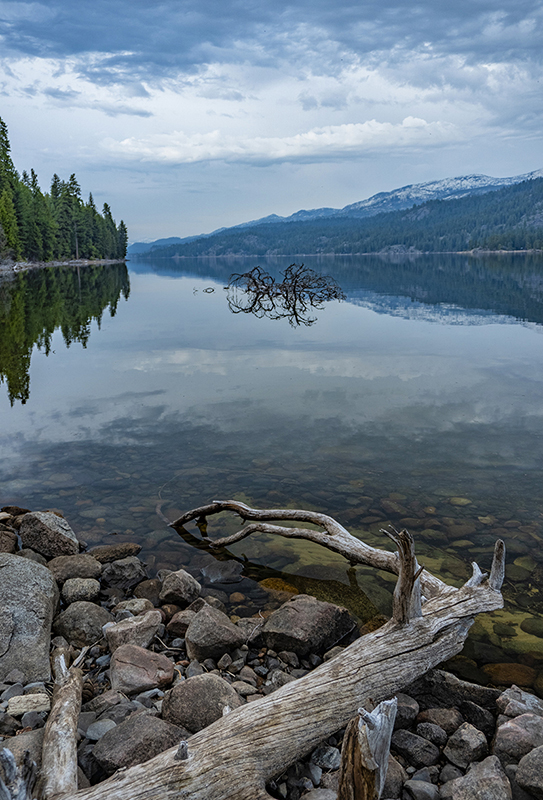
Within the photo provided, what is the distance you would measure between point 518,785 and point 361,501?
18.1 ft

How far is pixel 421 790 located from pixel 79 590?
4636mm

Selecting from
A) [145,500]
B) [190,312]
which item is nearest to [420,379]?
[145,500]

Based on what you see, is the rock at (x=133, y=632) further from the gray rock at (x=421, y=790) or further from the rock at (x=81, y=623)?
the gray rock at (x=421, y=790)

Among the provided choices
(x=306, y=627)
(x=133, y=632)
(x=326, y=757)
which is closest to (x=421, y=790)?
(x=326, y=757)

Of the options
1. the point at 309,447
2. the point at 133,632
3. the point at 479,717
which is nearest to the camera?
the point at 479,717

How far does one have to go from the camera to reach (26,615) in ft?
18.6

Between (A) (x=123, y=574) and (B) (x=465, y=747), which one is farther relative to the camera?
(A) (x=123, y=574)

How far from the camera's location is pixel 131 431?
505 inches

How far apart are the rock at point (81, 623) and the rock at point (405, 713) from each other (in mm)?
3401

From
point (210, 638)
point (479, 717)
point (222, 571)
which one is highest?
point (210, 638)

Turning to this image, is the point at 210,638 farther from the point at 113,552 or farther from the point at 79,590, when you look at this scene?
the point at 113,552

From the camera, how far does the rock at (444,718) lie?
15.0 ft

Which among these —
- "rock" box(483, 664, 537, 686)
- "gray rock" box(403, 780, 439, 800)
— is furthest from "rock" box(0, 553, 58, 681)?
"rock" box(483, 664, 537, 686)

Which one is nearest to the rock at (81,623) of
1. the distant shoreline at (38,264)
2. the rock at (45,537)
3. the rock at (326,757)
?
the rock at (45,537)
